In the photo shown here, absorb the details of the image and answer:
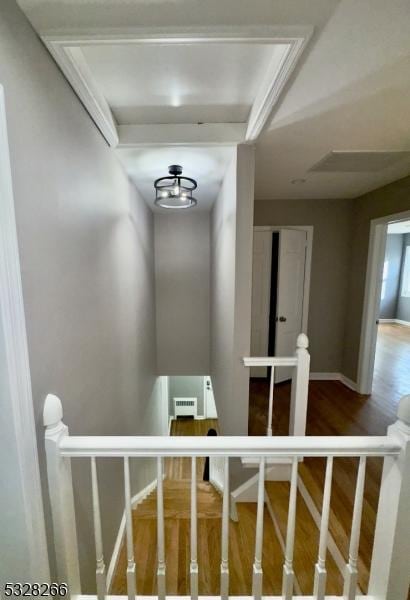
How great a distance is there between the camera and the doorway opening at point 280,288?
3250 mm

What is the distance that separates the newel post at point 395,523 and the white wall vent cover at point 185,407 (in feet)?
18.8

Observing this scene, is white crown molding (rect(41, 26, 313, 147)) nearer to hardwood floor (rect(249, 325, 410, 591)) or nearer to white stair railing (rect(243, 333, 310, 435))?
white stair railing (rect(243, 333, 310, 435))

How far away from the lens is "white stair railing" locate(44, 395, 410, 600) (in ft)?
2.85

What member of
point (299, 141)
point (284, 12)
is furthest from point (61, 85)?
point (299, 141)

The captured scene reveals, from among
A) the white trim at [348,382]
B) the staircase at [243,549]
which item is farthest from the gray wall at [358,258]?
the staircase at [243,549]

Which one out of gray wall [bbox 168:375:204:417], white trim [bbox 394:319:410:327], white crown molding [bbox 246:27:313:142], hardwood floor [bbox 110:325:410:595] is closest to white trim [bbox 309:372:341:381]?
hardwood floor [bbox 110:325:410:595]

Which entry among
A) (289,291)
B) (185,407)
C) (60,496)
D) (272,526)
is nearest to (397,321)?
(289,291)

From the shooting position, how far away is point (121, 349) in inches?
78.5

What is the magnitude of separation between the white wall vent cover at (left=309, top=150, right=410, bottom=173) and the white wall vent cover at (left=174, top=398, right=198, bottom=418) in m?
5.81

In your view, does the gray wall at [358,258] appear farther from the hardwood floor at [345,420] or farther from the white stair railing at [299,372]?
the white stair railing at [299,372]

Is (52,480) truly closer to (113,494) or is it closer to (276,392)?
(113,494)

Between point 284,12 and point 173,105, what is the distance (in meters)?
0.79

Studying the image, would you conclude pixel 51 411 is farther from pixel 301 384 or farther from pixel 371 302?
pixel 371 302

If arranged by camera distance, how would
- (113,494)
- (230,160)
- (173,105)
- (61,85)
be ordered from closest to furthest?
(61,85)
(173,105)
(113,494)
(230,160)
